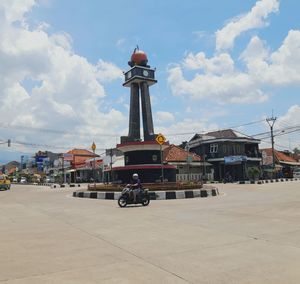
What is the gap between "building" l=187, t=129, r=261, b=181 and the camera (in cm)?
5031

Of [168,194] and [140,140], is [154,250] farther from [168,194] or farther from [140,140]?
[140,140]

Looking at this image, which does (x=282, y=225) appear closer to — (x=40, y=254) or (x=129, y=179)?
(x=40, y=254)

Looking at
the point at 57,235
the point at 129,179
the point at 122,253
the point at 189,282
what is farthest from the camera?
the point at 129,179

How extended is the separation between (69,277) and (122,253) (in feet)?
4.88

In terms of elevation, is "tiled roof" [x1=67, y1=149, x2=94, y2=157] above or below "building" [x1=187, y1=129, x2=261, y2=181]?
above

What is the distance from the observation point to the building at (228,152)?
50312 mm

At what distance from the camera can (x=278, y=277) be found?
4.61 metres

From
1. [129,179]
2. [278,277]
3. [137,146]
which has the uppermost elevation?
[137,146]

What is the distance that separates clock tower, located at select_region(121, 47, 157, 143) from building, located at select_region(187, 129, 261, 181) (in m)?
22.8

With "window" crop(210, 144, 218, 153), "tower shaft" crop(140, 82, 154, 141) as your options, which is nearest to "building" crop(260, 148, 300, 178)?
"window" crop(210, 144, 218, 153)

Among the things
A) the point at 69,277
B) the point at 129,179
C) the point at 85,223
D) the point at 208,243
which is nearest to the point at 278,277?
the point at 208,243

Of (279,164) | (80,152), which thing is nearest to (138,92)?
(279,164)

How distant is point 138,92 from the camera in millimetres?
29500

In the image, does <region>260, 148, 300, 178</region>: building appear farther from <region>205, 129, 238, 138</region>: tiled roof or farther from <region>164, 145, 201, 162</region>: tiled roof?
<region>164, 145, 201, 162</region>: tiled roof
